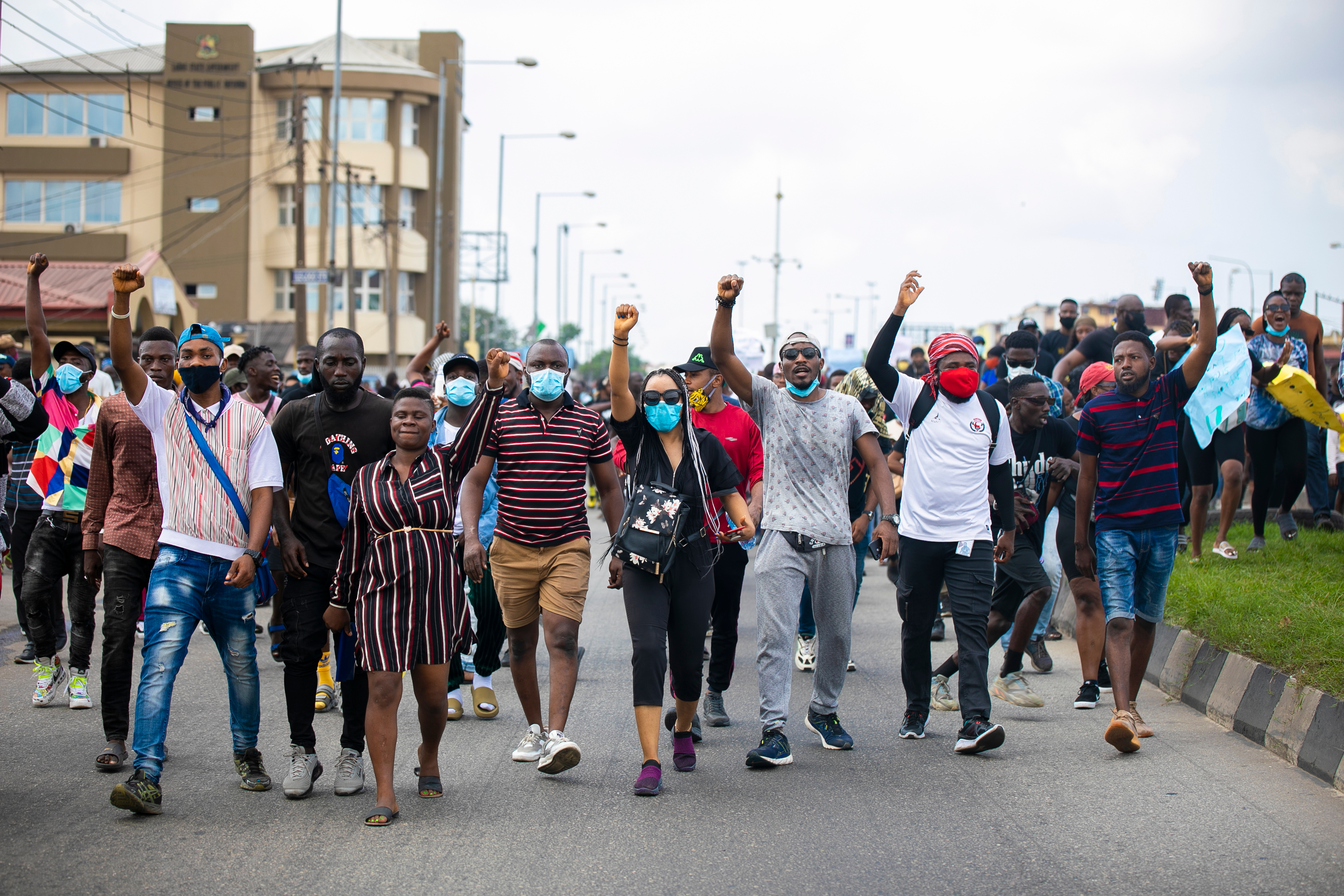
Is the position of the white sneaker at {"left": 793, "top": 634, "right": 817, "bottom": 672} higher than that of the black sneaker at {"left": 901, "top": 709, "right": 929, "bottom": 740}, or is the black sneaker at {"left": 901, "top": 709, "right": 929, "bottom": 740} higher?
the black sneaker at {"left": 901, "top": 709, "right": 929, "bottom": 740}

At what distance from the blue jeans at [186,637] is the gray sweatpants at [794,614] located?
246 centimetres

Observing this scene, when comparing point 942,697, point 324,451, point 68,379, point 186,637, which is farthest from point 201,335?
point 942,697

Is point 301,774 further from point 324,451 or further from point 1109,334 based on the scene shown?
point 1109,334

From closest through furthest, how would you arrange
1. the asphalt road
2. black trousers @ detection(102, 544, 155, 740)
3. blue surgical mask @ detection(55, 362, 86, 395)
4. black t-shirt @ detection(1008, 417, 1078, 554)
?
the asphalt road < black trousers @ detection(102, 544, 155, 740) < black t-shirt @ detection(1008, 417, 1078, 554) < blue surgical mask @ detection(55, 362, 86, 395)

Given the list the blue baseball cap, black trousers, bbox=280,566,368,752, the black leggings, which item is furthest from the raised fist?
the black leggings

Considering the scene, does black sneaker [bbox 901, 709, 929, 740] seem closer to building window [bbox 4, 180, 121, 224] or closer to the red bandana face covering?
the red bandana face covering

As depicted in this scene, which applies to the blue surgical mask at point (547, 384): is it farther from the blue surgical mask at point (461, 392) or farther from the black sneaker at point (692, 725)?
the black sneaker at point (692, 725)

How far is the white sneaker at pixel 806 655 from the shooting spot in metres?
8.88

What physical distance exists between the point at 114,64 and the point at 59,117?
124 inches

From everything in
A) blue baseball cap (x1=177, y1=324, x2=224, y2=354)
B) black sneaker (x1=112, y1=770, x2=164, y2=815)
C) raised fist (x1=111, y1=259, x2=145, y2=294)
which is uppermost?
raised fist (x1=111, y1=259, x2=145, y2=294)

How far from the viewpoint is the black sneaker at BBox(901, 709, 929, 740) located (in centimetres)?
678

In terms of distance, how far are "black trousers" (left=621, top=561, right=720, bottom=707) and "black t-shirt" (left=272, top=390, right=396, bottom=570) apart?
1336 mm

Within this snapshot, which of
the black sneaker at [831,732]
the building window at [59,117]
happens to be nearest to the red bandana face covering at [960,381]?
the black sneaker at [831,732]

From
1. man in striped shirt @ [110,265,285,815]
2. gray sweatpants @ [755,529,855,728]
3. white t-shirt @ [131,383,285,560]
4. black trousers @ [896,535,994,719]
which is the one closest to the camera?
man in striped shirt @ [110,265,285,815]
